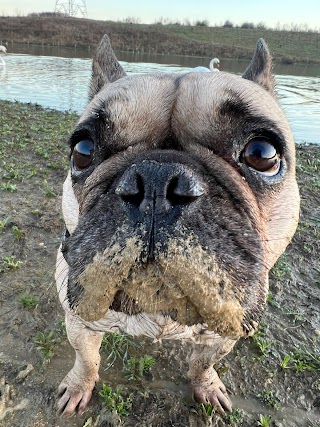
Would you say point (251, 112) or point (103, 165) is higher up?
point (251, 112)

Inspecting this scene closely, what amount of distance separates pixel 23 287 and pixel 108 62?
2553mm

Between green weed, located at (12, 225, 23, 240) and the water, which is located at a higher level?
green weed, located at (12, 225, 23, 240)

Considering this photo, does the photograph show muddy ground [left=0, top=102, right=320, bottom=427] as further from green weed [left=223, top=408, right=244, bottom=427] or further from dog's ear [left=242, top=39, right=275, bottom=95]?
dog's ear [left=242, top=39, right=275, bottom=95]

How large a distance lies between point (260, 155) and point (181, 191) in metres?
0.78

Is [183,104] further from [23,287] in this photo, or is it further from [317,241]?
[317,241]

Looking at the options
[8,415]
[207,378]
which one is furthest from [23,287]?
[207,378]

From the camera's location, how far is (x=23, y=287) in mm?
4336

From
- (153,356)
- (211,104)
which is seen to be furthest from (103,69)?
(153,356)

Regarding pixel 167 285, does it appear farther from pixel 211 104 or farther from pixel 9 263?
pixel 9 263

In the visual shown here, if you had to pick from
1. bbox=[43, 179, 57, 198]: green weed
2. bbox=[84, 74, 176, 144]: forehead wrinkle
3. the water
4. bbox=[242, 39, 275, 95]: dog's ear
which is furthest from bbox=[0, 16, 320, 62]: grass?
bbox=[84, 74, 176, 144]: forehead wrinkle

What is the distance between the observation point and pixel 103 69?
3596 mm

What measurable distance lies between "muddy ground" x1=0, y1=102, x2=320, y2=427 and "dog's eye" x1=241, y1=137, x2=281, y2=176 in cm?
211

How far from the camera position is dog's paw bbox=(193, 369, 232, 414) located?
10.6 feet

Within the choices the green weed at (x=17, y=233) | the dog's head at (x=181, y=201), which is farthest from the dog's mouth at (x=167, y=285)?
the green weed at (x=17, y=233)
